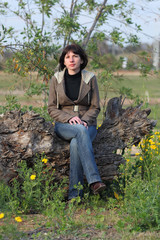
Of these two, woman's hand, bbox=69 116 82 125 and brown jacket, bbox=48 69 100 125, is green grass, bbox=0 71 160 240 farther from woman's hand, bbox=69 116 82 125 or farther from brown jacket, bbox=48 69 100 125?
brown jacket, bbox=48 69 100 125

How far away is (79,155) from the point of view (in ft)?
14.8

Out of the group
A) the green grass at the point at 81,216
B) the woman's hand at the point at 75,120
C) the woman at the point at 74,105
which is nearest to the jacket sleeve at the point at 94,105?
the woman at the point at 74,105

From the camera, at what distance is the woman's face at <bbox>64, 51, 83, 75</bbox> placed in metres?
4.98

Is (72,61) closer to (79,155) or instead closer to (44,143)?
(44,143)

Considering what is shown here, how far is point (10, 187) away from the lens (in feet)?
14.9

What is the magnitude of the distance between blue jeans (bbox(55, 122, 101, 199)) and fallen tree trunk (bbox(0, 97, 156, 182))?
0.16 metres

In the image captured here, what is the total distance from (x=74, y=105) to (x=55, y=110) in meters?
0.24

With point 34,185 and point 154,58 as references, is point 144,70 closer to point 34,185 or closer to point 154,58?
point 154,58

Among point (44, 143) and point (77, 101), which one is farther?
point (77, 101)

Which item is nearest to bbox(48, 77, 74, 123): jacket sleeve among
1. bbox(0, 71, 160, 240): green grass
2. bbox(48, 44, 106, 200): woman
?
bbox(48, 44, 106, 200): woman

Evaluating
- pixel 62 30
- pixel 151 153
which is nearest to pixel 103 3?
pixel 62 30

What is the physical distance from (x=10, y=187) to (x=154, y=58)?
513 centimetres

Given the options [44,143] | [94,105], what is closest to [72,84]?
[94,105]

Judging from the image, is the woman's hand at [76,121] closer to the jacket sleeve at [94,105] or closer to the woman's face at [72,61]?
the jacket sleeve at [94,105]
